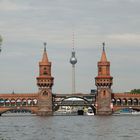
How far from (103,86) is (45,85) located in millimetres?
12883

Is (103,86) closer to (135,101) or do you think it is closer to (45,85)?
(135,101)

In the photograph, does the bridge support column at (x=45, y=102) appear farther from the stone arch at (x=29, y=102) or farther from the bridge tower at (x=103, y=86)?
the bridge tower at (x=103, y=86)

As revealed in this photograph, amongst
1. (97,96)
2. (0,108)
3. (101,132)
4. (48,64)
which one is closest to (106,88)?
(97,96)

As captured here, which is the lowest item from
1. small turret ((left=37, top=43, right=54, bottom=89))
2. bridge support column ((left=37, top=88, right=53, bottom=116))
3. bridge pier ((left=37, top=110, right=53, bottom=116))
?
bridge pier ((left=37, top=110, right=53, bottom=116))

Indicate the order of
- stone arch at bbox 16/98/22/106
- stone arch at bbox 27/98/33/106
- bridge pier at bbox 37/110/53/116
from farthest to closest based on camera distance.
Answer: stone arch at bbox 27/98/33/106
stone arch at bbox 16/98/22/106
bridge pier at bbox 37/110/53/116

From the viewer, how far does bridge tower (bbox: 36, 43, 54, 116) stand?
156m

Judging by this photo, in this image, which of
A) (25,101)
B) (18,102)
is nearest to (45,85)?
(25,101)

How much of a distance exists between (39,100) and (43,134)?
82.4m

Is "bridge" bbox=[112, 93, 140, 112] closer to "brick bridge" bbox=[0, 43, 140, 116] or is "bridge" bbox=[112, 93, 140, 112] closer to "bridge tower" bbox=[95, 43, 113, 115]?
"brick bridge" bbox=[0, 43, 140, 116]

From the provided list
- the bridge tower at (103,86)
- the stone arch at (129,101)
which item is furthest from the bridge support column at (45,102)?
the stone arch at (129,101)

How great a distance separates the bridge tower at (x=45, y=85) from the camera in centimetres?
15625

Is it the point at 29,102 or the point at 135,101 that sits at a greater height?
the point at 29,102

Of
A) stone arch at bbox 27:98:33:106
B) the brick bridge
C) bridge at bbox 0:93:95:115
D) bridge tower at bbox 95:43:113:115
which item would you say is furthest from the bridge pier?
bridge tower at bbox 95:43:113:115

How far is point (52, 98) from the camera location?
158 metres
